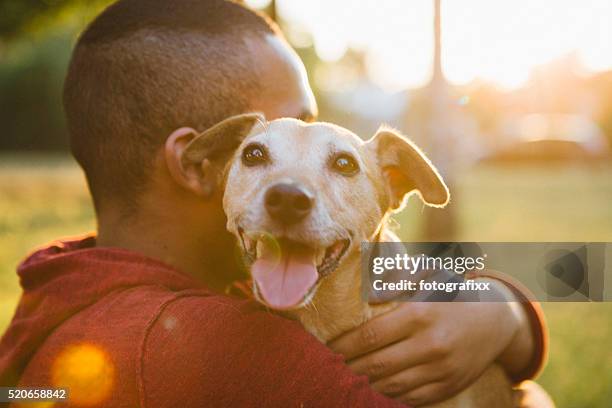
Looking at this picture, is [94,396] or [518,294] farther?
[518,294]

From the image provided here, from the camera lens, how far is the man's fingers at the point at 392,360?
7.43 feet

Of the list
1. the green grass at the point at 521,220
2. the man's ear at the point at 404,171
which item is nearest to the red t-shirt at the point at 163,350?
the man's ear at the point at 404,171

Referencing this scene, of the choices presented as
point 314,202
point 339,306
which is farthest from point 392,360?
point 314,202

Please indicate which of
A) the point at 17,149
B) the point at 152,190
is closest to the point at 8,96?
the point at 17,149

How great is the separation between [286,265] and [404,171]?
2.69ft

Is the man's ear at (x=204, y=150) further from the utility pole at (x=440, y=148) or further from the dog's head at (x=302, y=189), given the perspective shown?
the utility pole at (x=440, y=148)

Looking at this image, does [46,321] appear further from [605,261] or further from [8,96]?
[8,96]

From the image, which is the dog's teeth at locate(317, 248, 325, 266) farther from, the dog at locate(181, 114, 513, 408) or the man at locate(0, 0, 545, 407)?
the man at locate(0, 0, 545, 407)

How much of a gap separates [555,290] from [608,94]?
727 inches

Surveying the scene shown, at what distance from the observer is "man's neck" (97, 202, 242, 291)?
8.75ft

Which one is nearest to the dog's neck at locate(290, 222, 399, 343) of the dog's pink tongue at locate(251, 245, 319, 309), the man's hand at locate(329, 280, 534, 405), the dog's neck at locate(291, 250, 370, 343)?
the dog's neck at locate(291, 250, 370, 343)

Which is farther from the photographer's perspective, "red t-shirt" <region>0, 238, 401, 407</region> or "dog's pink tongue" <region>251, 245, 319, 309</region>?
"dog's pink tongue" <region>251, 245, 319, 309</region>

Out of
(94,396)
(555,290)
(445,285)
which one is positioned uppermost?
(555,290)

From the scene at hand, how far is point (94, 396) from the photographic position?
2074 mm
